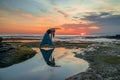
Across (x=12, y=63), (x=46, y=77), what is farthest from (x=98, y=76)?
(x=12, y=63)

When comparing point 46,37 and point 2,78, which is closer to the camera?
point 2,78

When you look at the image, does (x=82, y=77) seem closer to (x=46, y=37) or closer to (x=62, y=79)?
(x=62, y=79)

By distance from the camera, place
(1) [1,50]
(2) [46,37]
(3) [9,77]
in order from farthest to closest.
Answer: (2) [46,37] < (1) [1,50] < (3) [9,77]

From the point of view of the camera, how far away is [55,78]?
2069 cm

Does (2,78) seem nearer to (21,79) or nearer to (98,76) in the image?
(21,79)

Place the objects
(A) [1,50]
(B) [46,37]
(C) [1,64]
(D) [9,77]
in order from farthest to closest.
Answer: (B) [46,37] < (A) [1,50] < (C) [1,64] < (D) [9,77]

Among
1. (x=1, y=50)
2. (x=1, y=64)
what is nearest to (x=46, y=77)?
(x=1, y=64)

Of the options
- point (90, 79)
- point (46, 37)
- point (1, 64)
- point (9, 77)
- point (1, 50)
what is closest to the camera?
point (90, 79)

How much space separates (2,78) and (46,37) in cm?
3948

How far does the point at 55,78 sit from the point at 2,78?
16.9ft

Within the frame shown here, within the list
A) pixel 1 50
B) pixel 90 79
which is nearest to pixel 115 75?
pixel 90 79

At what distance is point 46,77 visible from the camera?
2119 centimetres

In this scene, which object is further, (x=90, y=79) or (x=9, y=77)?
(x=9, y=77)

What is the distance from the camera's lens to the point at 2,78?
67.4ft
